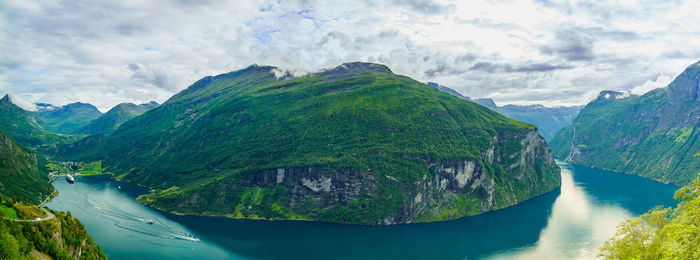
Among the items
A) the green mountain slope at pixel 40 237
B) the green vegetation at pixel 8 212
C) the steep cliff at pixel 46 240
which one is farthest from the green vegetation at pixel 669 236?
the green vegetation at pixel 8 212

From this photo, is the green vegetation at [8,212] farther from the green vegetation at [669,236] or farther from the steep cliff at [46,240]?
the green vegetation at [669,236]

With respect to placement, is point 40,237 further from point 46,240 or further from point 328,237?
point 328,237

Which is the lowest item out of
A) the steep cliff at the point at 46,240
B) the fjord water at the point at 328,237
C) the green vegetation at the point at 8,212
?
the fjord water at the point at 328,237

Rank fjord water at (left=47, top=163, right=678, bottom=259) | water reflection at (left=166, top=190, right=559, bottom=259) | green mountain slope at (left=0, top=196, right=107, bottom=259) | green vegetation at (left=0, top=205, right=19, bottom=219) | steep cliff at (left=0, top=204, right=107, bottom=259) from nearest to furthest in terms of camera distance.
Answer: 1. steep cliff at (left=0, top=204, right=107, bottom=259)
2. green mountain slope at (left=0, top=196, right=107, bottom=259)
3. green vegetation at (left=0, top=205, right=19, bottom=219)
4. fjord water at (left=47, top=163, right=678, bottom=259)
5. water reflection at (left=166, top=190, right=559, bottom=259)

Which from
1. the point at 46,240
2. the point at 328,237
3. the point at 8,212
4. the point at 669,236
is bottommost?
the point at 328,237

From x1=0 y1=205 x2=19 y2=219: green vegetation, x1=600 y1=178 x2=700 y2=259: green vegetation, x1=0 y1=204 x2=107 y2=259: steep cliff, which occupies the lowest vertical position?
x1=0 y1=204 x2=107 y2=259: steep cliff

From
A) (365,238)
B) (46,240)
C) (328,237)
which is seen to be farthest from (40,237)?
(365,238)

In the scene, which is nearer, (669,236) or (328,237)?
(669,236)

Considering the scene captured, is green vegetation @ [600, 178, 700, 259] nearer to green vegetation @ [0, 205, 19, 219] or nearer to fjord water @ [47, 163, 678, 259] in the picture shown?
fjord water @ [47, 163, 678, 259]

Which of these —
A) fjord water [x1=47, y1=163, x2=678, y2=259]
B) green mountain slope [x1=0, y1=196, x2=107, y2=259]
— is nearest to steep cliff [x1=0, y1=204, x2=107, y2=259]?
green mountain slope [x1=0, y1=196, x2=107, y2=259]
